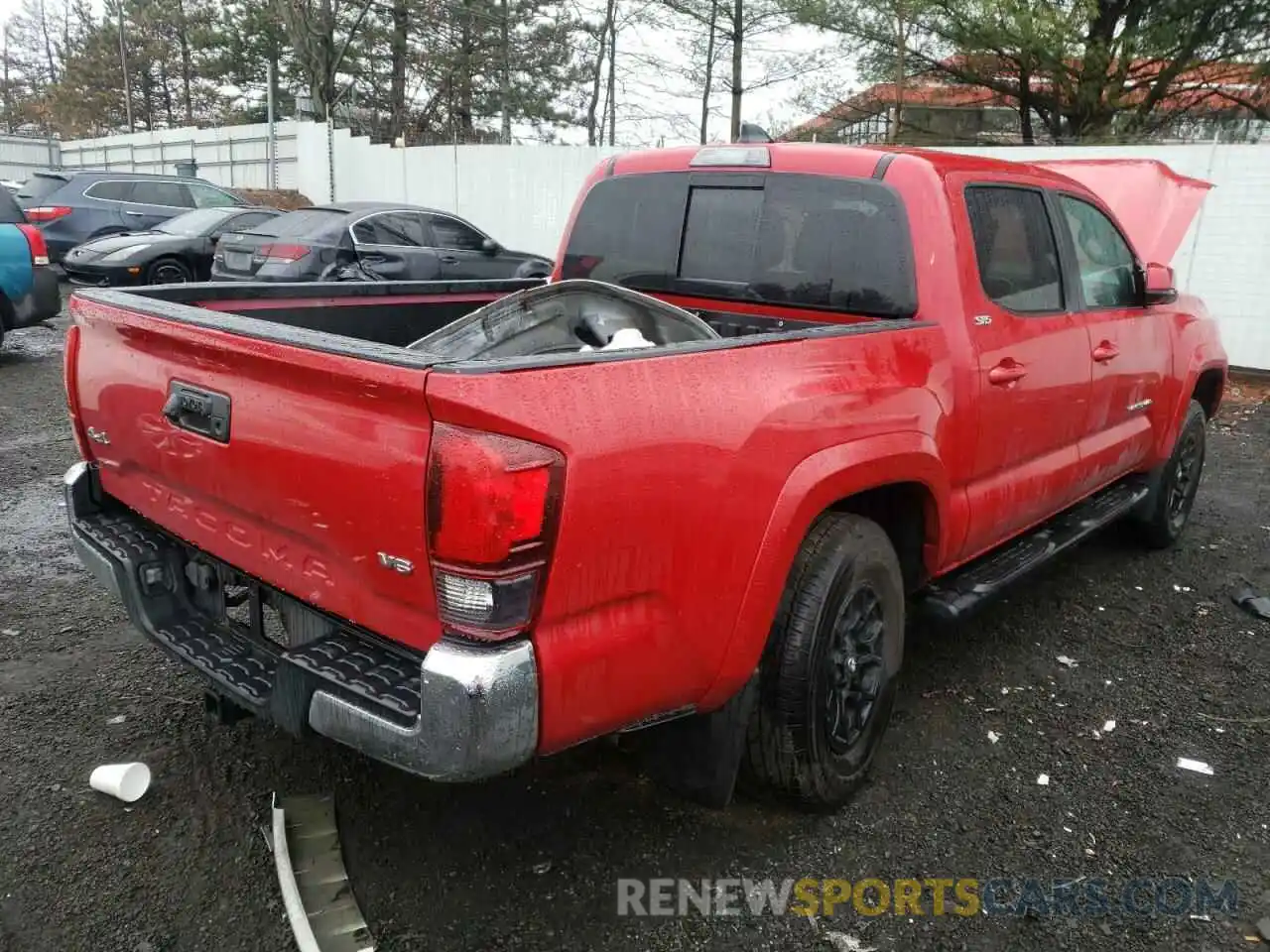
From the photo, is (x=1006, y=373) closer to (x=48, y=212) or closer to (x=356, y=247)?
(x=356, y=247)

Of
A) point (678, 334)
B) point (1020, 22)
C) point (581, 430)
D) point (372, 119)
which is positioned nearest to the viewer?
point (581, 430)

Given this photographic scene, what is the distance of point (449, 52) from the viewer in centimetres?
3234

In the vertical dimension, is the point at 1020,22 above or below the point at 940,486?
above

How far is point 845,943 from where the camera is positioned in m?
2.42

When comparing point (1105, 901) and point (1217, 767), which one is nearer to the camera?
point (1105, 901)

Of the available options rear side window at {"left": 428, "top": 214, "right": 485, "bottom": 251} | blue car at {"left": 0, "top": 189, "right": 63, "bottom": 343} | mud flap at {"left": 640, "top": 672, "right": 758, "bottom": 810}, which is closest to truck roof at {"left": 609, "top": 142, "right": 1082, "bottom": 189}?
mud flap at {"left": 640, "top": 672, "right": 758, "bottom": 810}

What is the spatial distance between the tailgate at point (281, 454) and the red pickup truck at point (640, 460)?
10 mm

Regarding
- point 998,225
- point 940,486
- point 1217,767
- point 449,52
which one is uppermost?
point 449,52

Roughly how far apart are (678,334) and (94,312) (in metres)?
1.70

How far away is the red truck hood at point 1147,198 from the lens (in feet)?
23.0

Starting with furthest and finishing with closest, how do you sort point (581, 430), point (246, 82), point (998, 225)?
1. point (246, 82)
2. point (998, 225)
3. point (581, 430)

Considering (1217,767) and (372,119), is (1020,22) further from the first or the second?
(372,119)

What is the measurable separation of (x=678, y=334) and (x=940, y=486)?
3.13 ft

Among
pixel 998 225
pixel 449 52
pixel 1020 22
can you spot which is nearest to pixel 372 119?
pixel 449 52
